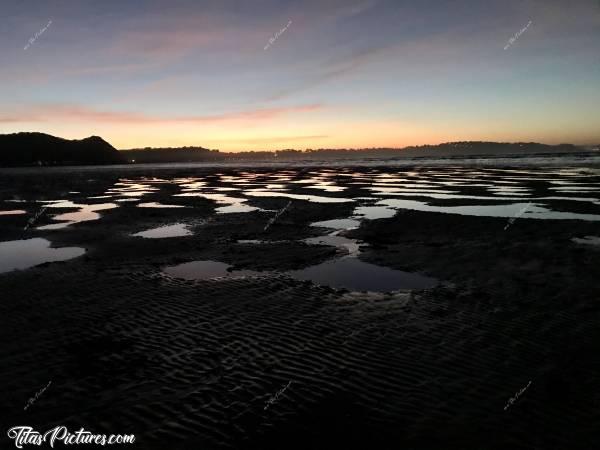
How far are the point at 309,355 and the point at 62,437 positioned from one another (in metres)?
4.73

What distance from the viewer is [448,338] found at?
9.63 metres

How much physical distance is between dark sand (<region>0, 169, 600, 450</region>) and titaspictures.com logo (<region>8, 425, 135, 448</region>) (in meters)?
0.15

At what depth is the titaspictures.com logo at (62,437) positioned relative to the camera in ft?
21.0

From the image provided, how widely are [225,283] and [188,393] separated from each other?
22.3 feet

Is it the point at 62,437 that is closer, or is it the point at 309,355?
the point at 62,437

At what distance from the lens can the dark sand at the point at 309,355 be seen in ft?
21.7

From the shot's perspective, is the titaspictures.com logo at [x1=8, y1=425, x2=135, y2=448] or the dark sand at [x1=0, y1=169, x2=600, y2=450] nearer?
the titaspictures.com logo at [x1=8, y1=425, x2=135, y2=448]

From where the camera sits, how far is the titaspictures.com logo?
21.0ft

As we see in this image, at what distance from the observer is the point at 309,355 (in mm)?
8938

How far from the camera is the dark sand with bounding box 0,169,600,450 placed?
6602mm

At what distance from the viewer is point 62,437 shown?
21.3 ft

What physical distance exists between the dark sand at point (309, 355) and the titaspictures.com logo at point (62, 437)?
15cm

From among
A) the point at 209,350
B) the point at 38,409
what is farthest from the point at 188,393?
the point at 38,409

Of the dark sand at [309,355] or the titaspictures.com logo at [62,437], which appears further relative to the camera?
the dark sand at [309,355]
